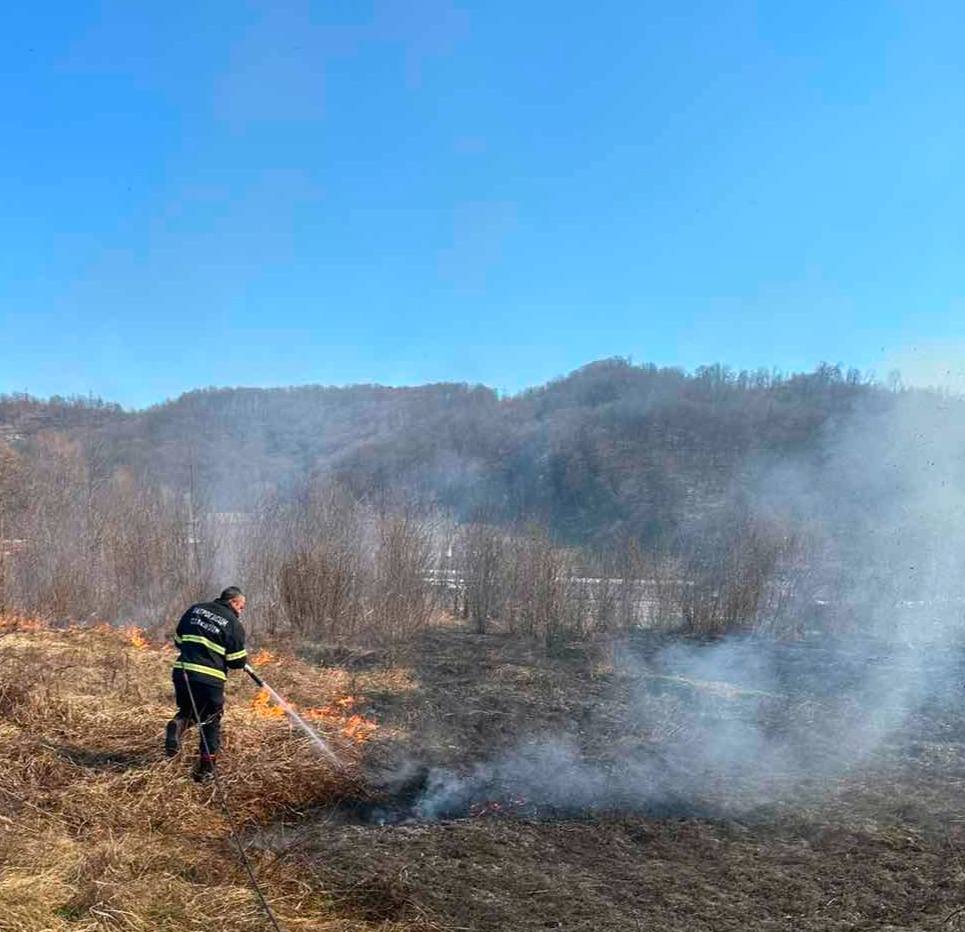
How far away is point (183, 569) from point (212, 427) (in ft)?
59.0

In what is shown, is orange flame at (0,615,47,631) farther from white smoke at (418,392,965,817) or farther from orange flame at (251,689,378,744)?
white smoke at (418,392,965,817)

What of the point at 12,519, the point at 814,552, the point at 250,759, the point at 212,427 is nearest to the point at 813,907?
the point at 250,759

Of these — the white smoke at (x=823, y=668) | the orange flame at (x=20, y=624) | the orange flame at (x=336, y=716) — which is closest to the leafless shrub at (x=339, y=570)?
the orange flame at (x=20, y=624)

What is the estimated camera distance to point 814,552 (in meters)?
14.8

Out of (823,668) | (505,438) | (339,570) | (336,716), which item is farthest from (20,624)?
(505,438)

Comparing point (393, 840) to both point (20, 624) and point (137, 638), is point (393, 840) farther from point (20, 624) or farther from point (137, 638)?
point (20, 624)

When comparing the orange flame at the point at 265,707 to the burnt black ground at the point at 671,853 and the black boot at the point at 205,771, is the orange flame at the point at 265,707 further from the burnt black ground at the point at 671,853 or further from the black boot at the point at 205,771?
the black boot at the point at 205,771

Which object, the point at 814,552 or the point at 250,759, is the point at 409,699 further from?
the point at 814,552

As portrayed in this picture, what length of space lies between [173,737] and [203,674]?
654mm

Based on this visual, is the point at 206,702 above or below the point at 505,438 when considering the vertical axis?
below

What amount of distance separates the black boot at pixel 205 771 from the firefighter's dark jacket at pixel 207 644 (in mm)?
649

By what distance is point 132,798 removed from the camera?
6320mm

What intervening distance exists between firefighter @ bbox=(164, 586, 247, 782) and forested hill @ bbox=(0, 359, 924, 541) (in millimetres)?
9442

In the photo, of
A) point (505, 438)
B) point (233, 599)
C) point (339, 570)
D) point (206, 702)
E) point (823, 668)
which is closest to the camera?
point (206, 702)
